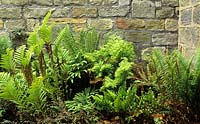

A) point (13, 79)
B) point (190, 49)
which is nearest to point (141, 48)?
point (190, 49)

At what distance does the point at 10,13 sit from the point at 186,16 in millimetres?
2318

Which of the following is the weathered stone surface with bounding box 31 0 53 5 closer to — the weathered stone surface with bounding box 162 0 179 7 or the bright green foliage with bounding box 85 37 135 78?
the weathered stone surface with bounding box 162 0 179 7

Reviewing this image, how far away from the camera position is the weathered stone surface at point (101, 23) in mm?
4789

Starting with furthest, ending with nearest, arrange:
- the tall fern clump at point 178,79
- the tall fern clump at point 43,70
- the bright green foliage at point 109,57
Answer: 1. the bright green foliage at point 109,57
2. the tall fern clump at point 43,70
3. the tall fern clump at point 178,79

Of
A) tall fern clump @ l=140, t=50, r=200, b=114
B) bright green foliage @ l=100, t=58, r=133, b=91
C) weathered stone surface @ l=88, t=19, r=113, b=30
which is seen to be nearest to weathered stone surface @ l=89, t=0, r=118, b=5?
weathered stone surface @ l=88, t=19, r=113, b=30

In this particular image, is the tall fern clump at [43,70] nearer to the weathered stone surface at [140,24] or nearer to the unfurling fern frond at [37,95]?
the unfurling fern frond at [37,95]

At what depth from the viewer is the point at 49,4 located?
15.9ft

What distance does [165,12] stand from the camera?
4.69m

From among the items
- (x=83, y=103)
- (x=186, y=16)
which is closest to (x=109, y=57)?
(x=83, y=103)

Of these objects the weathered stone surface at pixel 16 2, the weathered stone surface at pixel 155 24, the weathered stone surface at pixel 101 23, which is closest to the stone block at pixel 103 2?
the weathered stone surface at pixel 101 23

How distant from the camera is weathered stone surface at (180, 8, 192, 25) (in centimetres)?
382

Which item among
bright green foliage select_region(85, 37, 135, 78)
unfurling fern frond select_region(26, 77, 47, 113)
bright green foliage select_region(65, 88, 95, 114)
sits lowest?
bright green foliage select_region(65, 88, 95, 114)

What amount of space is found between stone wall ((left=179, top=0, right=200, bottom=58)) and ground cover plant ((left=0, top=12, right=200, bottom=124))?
53 cm

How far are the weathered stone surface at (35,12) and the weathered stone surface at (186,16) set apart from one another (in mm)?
1760
